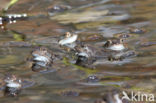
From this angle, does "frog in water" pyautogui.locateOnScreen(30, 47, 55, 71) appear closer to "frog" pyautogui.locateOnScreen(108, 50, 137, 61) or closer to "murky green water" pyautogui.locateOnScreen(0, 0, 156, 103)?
"murky green water" pyautogui.locateOnScreen(0, 0, 156, 103)

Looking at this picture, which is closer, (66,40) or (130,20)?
(66,40)

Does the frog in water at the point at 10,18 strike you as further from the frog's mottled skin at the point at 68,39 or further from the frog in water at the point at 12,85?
the frog in water at the point at 12,85

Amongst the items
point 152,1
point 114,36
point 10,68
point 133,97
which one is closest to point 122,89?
point 133,97

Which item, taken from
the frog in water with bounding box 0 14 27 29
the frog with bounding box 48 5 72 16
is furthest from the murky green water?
the frog in water with bounding box 0 14 27 29

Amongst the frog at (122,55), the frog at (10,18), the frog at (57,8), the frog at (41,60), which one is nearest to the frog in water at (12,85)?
the frog at (41,60)

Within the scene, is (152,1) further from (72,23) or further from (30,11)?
(30,11)

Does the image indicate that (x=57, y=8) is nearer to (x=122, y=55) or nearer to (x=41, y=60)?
(x=122, y=55)

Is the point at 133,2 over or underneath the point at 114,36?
over
